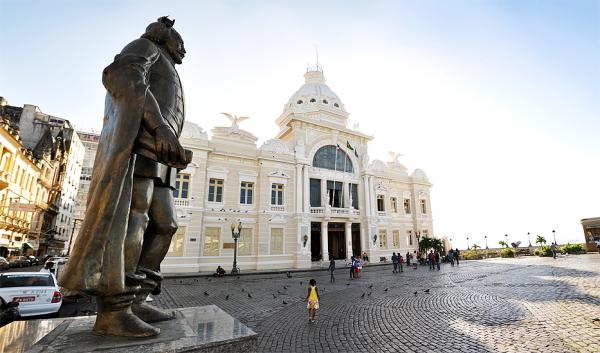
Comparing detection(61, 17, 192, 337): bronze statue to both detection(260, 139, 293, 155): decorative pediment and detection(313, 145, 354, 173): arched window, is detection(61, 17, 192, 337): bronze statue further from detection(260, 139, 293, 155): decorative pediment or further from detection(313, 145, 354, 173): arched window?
detection(313, 145, 354, 173): arched window

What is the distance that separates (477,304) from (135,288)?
9472 mm

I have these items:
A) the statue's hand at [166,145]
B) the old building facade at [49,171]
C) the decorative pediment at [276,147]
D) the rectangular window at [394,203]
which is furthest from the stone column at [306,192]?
the old building facade at [49,171]

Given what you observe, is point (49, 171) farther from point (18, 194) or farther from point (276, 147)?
point (276, 147)

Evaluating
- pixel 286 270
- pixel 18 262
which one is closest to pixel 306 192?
pixel 286 270

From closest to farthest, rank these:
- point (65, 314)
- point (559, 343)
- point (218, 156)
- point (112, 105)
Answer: point (112, 105) → point (559, 343) → point (65, 314) → point (218, 156)

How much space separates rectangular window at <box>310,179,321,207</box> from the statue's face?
22.3 m

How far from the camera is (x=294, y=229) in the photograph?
22.9 meters

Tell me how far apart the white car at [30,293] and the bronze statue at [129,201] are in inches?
260

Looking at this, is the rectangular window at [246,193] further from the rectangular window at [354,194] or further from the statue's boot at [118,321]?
the statue's boot at [118,321]

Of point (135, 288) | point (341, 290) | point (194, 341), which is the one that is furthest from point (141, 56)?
point (341, 290)

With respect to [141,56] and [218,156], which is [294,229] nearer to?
[218,156]

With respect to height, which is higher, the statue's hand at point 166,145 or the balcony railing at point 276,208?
the balcony railing at point 276,208

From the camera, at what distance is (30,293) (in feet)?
22.0

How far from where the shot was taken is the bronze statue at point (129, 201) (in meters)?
2.12
